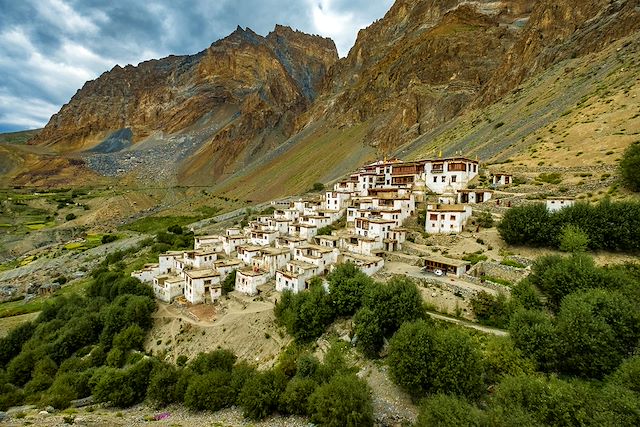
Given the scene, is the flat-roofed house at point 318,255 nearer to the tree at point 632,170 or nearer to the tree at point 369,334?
the tree at point 369,334

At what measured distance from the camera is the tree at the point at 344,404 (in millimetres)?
18312

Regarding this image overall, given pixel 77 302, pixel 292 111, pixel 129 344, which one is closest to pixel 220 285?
pixel 129 344

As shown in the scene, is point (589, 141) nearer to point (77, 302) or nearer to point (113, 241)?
point (77, 302)

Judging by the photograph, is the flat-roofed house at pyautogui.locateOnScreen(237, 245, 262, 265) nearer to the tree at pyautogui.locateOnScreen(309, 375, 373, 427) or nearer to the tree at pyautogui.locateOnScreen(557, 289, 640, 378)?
the tree at pyautogui.locateOnScreen(309, 375, 373, 427)

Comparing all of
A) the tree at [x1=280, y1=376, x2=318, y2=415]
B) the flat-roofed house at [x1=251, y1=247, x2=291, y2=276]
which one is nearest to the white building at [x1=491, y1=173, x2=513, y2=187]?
the flat-roofed house at [x1=251, y1=247, x2=291, y2=276]

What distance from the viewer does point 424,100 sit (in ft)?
361

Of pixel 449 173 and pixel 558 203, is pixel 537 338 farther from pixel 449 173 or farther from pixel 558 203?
pixel 449 173

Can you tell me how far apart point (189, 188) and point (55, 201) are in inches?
1794

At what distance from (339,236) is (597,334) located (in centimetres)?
2618

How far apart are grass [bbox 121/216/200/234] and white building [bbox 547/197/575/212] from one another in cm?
8007

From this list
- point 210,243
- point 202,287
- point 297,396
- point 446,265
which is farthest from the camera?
point 210,243

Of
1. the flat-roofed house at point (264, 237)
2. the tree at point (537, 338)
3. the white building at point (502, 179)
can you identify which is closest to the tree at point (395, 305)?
the tree at point (537, 338)

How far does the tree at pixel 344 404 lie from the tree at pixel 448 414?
2940 mm

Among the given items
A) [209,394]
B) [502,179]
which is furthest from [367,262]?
[502,179]
